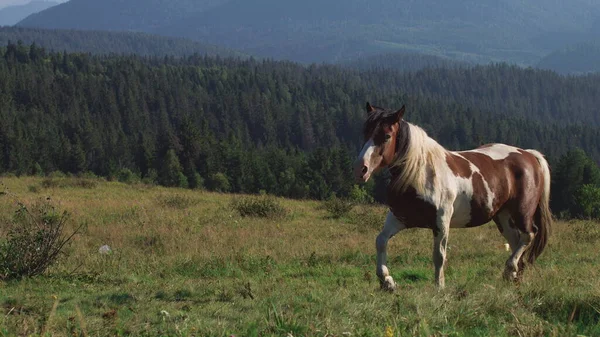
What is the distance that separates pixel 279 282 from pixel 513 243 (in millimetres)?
3770

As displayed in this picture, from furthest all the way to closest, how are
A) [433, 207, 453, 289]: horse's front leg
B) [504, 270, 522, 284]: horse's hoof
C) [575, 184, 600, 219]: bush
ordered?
1. [575, 184, 600, 219]: bush
2. [504, 270, 522, 284]: horse's hoof
3. [433, 207, 453, 289]: horse's front leg

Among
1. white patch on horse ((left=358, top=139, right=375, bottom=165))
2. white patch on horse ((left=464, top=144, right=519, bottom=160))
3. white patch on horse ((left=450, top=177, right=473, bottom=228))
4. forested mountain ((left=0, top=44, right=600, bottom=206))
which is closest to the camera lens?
white patch on horse ((left=358, top=139, right=375, bottom=165))

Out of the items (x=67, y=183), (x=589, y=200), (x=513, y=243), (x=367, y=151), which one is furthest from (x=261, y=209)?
(x=589, y=200)

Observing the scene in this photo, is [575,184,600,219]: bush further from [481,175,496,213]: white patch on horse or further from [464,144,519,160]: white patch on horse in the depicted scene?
[481,175,496,213]: white patch on horse

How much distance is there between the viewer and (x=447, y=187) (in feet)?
→ 23.6

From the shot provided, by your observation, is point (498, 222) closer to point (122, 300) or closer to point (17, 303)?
point (122, 300)

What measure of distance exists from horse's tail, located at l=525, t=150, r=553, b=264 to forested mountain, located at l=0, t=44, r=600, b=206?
6858cm

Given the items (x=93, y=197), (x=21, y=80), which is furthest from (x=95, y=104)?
(x=93, y=197)

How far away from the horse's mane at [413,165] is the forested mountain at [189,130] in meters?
70.2

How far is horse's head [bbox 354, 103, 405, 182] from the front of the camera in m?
6.60

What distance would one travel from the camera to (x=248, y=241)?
13.5 m

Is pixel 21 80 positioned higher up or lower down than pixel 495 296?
lower down

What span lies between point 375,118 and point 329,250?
6044 millimetres

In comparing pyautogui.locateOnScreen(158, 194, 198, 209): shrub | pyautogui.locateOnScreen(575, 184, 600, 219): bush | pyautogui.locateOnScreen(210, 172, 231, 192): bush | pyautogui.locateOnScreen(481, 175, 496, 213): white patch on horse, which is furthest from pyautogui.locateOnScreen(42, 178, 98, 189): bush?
pyautogui.locateOnScreen(210, 172, 231, 192): bush
